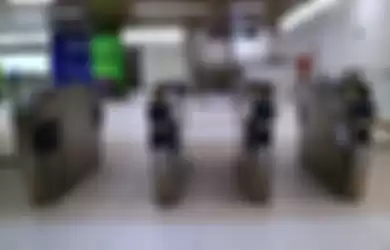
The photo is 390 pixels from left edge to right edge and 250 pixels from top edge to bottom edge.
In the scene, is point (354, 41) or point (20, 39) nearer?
point (20, 39)

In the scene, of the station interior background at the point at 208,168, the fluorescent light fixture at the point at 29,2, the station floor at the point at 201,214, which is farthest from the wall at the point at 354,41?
the fluorescent light fixture at the point at 29,2

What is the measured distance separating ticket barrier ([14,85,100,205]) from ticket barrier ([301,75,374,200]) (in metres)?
0.27

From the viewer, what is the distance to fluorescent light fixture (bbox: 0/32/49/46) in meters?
0.82

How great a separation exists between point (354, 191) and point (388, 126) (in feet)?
0.94

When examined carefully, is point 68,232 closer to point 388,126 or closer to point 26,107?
point 26,107

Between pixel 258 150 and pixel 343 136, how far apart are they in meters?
0.08

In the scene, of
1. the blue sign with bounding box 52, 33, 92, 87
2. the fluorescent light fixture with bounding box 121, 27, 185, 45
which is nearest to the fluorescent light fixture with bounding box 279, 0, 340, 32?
the fluorescent light fixture with bounding box 121, 27, 185, 45

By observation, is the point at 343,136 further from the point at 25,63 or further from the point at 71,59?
the point at 25,63

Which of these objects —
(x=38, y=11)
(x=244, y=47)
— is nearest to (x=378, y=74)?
(x=244, y=47)

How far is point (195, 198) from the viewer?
1.73 feet

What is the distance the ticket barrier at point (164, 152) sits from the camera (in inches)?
20.4

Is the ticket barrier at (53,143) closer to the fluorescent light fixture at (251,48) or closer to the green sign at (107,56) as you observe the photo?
the green sign at (107,56)

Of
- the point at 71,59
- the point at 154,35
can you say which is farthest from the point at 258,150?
the point at 154,35

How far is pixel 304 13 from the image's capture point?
0.89 m
